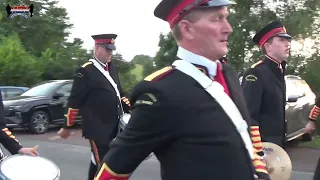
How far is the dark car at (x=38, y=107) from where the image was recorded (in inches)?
551

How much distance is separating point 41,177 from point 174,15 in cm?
180

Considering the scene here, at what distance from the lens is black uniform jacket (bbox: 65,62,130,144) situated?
6.14 meters

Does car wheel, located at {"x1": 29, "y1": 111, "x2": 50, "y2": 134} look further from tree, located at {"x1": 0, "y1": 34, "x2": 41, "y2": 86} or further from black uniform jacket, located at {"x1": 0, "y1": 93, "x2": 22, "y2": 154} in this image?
black uniform jacket, located at {"x1": 0, "y1": 93, "x2": 22, "y2": 154}

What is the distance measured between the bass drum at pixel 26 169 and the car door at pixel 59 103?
10939 mm

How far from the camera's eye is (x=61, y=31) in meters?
43.0

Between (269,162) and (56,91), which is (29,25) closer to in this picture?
(56,91)

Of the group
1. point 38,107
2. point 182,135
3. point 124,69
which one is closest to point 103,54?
point 182,135

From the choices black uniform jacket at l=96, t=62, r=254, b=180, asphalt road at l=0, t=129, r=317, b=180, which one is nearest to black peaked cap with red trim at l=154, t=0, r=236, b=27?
black uniform jacket at l=96, t=62, r=254, b=180

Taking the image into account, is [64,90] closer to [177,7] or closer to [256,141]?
[256,141]

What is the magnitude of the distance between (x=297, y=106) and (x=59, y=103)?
276 inches

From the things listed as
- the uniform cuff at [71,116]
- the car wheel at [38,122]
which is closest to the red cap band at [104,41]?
the uniform cuff at [71,116]

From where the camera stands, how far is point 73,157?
10680 millimetres

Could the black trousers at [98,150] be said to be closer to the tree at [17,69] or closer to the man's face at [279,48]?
the man's face at [279,48]

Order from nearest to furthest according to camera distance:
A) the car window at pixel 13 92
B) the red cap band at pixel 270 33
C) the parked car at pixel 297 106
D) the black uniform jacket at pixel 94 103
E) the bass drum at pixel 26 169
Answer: the bass drum at pixel 26 169 → the red cap band at pixel 270 33 → the black uniform jacket at pixel 94 103 → the parked car at pixel 297 106 → the car window at pixel 13 92
